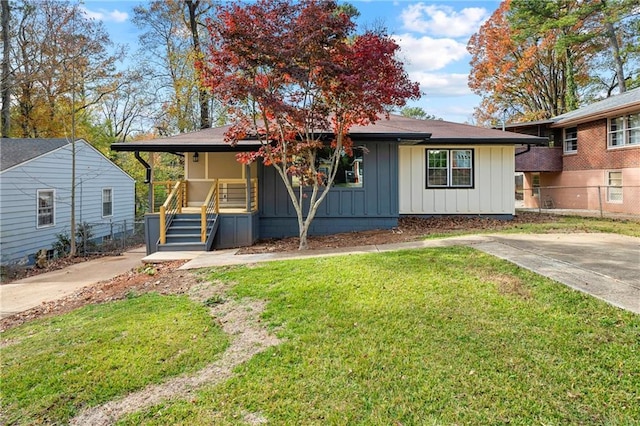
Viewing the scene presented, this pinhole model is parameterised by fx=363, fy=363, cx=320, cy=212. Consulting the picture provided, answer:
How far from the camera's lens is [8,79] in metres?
17.1

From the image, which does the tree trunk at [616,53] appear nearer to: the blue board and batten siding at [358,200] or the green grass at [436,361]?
the blue board and batten siding at [358,200]

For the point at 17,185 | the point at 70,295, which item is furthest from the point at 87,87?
the point at 70,295

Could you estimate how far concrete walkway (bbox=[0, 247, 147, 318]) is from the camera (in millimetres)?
6762

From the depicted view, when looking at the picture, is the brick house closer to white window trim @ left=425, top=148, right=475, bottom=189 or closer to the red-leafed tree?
white window trim @ left=425, top=148, right=475, bottom=189

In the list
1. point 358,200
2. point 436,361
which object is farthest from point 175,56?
point 436,361

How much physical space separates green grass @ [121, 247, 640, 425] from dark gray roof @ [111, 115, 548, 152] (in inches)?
248

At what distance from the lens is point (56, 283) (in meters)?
8.34

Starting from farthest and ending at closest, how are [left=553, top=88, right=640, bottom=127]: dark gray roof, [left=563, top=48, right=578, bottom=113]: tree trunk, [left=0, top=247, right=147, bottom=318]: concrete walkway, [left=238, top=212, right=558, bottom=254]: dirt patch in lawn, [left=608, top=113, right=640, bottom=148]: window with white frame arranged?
1. [left=563, top=48, right=578, bottom=113]: tree trunk
2. [left=608, top=113, right=640, bottom=148]: window with white frame
3. [left=553, top=88, right=640, bottom=127]: dark gray roof
4. [left=238, top=212, right=558, bottom=254]: dirt patch in lawn
5. [left=0, top=247, right=147, bottom=318]: concrete walkway

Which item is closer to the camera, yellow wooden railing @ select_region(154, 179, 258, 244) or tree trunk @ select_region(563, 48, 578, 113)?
yellow wooden railing @ select_region(154, 179, 258, 244)

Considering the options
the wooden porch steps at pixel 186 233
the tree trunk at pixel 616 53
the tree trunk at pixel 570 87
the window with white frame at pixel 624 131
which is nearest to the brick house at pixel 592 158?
the window with white frame at pixel 624 131

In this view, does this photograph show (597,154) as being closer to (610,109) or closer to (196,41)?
(610,109)

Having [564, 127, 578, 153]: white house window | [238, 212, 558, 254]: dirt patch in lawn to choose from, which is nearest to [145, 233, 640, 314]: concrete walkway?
[238, 212, 558, 254]: dirt patch in lawn

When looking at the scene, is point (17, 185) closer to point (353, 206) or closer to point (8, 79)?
point (8, 79)

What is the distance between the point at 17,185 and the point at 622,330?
15.8 metres
